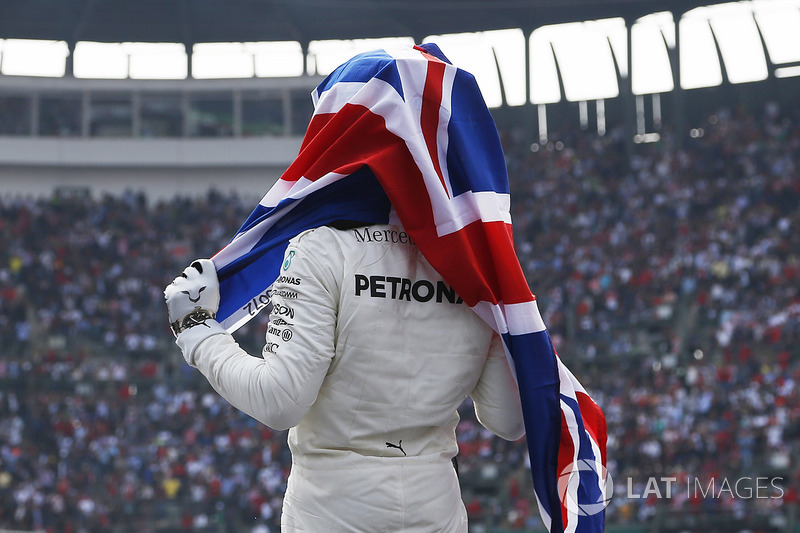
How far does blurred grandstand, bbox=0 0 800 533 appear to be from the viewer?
13.1 meters

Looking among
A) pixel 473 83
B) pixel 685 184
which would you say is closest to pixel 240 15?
pixel 685 184

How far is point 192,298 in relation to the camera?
1.85 m

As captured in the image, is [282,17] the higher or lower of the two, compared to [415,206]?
higher

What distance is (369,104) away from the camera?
185 centimetres

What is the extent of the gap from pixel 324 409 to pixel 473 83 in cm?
79

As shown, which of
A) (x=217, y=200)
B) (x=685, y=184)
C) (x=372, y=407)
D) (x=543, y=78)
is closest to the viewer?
(x=372, y=407)

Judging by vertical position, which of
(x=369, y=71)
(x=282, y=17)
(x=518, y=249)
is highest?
(x=282, y=17)

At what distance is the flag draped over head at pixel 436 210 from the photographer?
71.9 inches

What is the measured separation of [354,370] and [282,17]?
2467 cm

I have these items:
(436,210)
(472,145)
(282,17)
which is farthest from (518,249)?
(436,210)

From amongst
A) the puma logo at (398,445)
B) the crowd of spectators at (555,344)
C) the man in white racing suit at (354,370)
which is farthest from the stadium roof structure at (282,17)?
the puma logo at (398,445)

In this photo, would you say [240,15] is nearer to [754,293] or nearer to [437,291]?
[754,293]

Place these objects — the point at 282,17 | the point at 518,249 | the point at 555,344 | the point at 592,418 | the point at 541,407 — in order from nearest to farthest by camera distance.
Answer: the point at 541,407 → the point at 592,418 → the point at 555,344 → the point at 518,249 → the point at 282,17

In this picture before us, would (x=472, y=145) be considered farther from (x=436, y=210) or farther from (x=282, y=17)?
(x=282, y=17)
